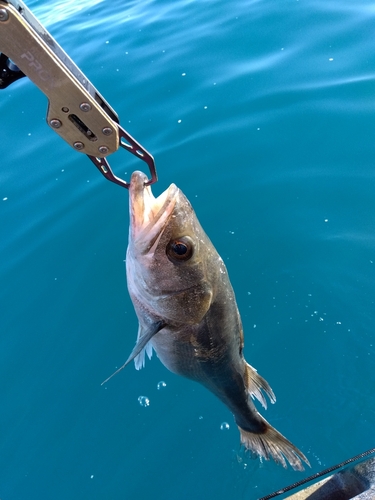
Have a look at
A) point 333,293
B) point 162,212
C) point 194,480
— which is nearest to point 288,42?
point 333,293

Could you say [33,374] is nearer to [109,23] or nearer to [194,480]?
[194,480]

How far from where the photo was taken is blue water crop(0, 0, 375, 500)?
393cm

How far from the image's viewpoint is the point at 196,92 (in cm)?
690

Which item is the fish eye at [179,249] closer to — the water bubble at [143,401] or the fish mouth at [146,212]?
the fish mouth at [146,212]

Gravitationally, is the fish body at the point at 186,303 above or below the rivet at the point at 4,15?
below

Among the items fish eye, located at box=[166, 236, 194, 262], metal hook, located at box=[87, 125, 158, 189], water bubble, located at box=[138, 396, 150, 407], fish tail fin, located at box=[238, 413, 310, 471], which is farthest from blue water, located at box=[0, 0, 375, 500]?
metal hook, located at box=[87, 125, 158, 189]

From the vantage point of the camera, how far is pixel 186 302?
2.60 meters

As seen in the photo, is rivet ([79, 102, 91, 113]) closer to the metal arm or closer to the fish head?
the metal arm

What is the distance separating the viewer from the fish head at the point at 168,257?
2.36m

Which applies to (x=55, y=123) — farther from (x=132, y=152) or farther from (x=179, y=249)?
(x=179, y=249)

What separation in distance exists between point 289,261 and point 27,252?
3.15 metres

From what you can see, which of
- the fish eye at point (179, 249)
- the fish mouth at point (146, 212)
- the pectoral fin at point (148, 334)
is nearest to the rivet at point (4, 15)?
the fish mouth at point (146, 212)

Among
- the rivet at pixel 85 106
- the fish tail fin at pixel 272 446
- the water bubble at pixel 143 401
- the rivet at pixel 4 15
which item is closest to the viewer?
the rivet at pixel 4 15

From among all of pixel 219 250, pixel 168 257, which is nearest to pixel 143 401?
pixel 219 250
